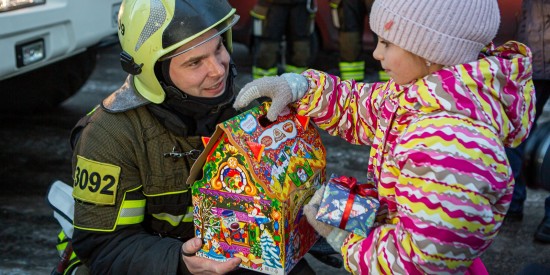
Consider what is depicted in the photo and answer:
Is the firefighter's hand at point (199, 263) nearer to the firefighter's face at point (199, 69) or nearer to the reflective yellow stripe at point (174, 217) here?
the reflective yellow stripe at point (174, 217)

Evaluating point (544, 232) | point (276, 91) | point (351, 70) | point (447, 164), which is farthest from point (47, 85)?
point (447, 164)

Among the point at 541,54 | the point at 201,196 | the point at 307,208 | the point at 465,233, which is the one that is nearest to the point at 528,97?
the point at 465,233

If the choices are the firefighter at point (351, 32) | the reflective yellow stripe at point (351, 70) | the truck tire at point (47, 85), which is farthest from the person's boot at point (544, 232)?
the truck tire at point (47, 85)

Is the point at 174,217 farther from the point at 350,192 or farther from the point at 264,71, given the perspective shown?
the point at 264,71

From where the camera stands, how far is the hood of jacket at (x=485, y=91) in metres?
1.87

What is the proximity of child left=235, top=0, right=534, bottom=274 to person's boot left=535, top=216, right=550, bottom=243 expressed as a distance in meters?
2.20

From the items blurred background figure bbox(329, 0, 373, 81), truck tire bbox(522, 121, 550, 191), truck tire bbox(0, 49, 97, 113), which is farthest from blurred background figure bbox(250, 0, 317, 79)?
truck tire bbox(522, 121, 550, 191)

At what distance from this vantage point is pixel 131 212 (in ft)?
8.14

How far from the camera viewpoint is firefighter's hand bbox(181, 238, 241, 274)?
2.22m

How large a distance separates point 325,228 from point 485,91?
1.81 ft

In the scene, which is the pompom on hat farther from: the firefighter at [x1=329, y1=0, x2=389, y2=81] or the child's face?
the firefighter at [x1=329, y1=0, x2=389, y2=81]

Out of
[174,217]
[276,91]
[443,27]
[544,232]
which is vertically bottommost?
[544,232]

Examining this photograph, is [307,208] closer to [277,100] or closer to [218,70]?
[277,100]

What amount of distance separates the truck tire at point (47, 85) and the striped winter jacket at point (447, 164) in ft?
11.8
